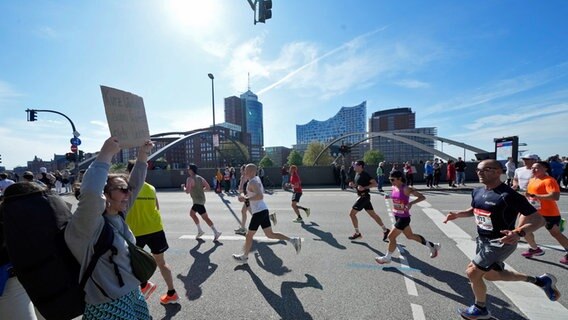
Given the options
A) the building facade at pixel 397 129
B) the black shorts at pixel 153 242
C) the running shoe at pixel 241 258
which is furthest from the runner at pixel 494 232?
the building facade at pixel 397 129

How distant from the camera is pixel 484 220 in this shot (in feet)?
10.2

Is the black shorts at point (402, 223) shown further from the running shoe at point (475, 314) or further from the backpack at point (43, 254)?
the backpack at point (43, 254)

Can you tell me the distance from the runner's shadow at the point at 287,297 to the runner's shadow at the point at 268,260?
13.5 inches

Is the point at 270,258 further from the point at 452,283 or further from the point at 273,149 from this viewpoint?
the point at 273,149

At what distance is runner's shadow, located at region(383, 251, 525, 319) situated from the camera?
10.6ft

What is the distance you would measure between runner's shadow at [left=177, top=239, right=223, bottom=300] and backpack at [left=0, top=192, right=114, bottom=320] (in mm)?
2395

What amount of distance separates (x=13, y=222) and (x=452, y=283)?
4826 mm

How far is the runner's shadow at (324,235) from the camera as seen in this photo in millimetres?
5891

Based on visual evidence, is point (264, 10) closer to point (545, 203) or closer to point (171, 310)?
point (171, 310)

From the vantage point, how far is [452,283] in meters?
3.95

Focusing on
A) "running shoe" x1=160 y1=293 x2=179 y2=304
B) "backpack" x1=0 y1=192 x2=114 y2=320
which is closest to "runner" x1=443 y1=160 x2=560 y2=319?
"running shoe" x1=160 y1=293 x2=179 y2=304

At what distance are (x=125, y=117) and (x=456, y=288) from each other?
4564mm

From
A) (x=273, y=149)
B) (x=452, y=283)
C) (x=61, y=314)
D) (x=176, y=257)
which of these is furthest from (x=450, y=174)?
(x=273, y=149)

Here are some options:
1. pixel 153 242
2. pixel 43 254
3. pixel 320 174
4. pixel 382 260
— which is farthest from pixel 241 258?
pixel 320 174
